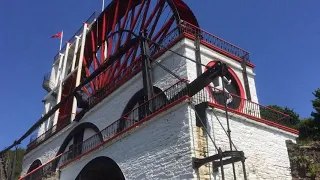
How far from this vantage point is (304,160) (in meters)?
11.7

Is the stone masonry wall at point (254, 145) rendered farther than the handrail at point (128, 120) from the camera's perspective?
No

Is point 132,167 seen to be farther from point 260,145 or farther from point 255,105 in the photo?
point 255,105

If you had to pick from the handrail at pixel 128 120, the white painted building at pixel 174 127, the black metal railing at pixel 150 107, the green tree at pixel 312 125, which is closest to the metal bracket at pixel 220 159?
the white painted building at pixel 174 127

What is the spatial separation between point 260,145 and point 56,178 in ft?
28.5

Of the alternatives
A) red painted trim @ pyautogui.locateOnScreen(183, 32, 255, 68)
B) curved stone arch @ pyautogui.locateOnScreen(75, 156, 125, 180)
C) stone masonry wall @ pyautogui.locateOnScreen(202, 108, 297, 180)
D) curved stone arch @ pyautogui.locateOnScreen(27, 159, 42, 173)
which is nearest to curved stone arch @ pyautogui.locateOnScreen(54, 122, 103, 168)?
curved stone arch @ pyautogui.locateOnScreen(75, 156, 125, 180)

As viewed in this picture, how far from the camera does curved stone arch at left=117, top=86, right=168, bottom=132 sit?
471 inches

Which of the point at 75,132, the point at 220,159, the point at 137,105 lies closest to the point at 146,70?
the point at 137,105

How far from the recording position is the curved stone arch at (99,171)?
41.5ft

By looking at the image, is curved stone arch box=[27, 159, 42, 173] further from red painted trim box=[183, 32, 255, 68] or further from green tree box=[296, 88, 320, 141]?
green tree box=[296, 88, 320, 141]

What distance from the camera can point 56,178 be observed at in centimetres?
1499

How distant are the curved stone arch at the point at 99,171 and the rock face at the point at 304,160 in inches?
235

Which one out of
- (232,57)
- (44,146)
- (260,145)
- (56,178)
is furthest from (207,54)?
(44,146)

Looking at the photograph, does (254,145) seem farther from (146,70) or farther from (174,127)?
(146,70)

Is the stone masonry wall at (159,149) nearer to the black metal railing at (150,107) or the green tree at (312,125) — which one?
the black metal railing at (150,107)
